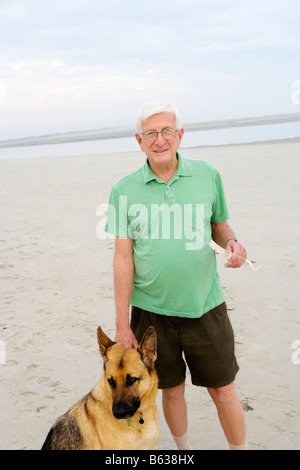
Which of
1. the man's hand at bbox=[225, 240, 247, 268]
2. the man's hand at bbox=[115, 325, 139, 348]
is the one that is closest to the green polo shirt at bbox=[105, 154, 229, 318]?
the man's hand at bbox=[225, 240, 247, 268]

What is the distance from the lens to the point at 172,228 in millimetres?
2885

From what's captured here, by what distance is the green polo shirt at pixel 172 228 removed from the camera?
113 inches

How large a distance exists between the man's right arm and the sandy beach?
136 centimetres

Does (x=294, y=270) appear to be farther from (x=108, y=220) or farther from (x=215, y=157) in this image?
(x=215, y=157)

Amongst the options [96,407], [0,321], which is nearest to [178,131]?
[96,407]

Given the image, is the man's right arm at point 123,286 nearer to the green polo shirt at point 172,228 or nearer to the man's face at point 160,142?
the green polo shirt at point 172,228

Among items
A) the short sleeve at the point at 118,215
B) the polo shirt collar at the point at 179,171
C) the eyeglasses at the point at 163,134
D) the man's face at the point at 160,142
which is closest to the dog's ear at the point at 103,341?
the short sleeve at the point at 118,215

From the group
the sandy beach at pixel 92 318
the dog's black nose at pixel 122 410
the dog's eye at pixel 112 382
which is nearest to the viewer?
the dog's black nose at pixel 122 410

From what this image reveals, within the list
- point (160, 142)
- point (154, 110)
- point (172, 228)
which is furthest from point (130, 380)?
point (154, 110)

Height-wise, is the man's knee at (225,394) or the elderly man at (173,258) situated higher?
the elderly man at (173,258)

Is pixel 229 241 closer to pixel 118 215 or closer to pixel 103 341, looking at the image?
pixel 118 215

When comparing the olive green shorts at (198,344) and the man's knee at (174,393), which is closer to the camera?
the olive green shorts at (198,344)

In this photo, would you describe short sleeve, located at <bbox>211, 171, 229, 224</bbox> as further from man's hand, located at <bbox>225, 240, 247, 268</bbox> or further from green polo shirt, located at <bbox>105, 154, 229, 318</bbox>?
man's hand, located at <bbox>225, 240, 247, 268</bbox>
